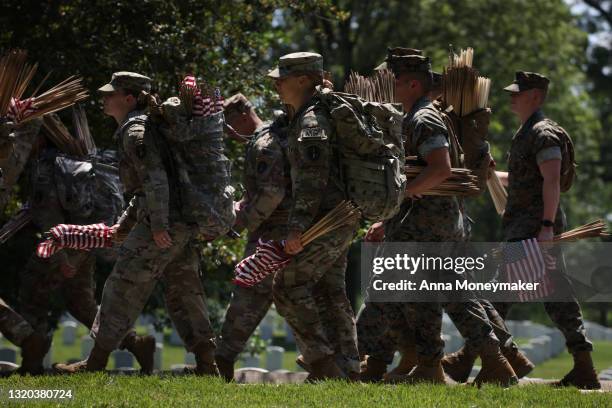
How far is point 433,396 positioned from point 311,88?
6.67 ft

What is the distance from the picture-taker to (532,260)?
27.8 ft

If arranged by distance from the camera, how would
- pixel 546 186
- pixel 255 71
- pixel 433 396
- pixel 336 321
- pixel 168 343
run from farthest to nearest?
pixel 168 343 < pixel 255 71 < pixel 546 186 < pixel 336 321 < pixel 433 396

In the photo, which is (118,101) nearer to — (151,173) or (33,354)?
(151,173)

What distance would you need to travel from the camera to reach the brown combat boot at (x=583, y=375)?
842cm

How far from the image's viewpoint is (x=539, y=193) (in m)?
8.64

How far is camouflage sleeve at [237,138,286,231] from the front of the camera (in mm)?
8031

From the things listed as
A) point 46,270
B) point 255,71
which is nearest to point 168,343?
point 255,71

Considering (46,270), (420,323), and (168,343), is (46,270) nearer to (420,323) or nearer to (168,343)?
(420,323)

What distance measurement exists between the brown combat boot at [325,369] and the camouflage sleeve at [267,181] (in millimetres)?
1188

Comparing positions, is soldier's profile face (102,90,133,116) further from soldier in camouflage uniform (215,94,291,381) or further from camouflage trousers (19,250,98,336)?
camouflage trousers (19,250,98,336)

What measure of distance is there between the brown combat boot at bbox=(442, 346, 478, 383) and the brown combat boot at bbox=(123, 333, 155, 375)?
234 cm

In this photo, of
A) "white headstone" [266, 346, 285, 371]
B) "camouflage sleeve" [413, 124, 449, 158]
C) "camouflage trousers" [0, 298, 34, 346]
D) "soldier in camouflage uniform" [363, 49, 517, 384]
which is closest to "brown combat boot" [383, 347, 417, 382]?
"soldier in camouflage uniform" [363, 49, 517, 384]

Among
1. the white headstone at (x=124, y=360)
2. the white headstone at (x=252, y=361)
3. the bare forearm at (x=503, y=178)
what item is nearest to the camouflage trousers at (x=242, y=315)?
the bare forearm at (x=503, y=178)

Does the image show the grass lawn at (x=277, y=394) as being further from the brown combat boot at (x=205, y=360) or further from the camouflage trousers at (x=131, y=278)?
the brown combat boot at (x=205, y=360)
